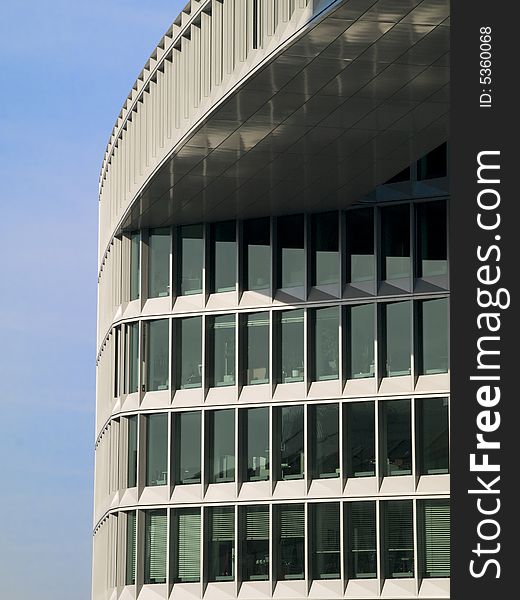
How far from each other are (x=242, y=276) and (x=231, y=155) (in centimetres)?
501

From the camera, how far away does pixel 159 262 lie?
3481 cm

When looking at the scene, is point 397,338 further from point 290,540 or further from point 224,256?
point 290,540

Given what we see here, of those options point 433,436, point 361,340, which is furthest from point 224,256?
point 433,436

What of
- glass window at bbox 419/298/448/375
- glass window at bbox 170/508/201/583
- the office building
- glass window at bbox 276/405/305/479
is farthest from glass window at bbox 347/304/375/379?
glass window at bbox 170/508/201/583

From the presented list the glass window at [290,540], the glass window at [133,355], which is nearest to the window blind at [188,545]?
the glass window at [290,540]

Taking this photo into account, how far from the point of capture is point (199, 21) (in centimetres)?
2888

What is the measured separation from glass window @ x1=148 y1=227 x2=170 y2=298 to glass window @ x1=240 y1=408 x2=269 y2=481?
3647mm

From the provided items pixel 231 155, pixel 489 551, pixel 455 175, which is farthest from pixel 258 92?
pixel 489 551

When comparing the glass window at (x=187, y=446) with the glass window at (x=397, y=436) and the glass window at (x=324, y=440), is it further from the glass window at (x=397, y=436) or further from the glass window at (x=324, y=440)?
the glass window at (x=397, y=436)

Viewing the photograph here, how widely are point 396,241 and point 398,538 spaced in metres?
6.40

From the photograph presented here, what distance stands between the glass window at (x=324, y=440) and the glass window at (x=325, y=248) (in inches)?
111

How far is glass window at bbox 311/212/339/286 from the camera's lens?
32.9 meters

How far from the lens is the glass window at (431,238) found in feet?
105

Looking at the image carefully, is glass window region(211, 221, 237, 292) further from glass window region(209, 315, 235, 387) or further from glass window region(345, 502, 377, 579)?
glass window region(345, 502, 377, 579)
